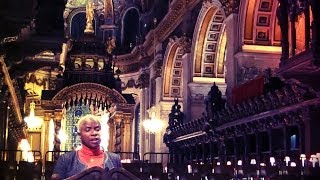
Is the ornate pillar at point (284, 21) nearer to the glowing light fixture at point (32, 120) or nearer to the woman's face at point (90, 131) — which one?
the woman's face at point (90, 131)

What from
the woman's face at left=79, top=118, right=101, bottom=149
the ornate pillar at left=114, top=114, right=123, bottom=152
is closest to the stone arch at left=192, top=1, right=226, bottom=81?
the ornate pillar at left=114, top=114, right=123, bottom=152

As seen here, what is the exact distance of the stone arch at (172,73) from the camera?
29.8m

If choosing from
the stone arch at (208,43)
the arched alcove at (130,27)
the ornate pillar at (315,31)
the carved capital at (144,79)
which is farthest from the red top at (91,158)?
the arched alcove at (130,27)

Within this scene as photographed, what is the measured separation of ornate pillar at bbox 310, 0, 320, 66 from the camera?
11.2 m

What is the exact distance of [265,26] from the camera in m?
18.8

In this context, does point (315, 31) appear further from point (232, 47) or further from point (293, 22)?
point (232, 47)

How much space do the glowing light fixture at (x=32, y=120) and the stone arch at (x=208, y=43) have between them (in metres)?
11.3

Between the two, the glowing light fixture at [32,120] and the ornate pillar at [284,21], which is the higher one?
the ornate pillar at [284,21]

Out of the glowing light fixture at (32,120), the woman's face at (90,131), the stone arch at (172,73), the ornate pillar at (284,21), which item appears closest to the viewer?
the woman's face at (90,131)

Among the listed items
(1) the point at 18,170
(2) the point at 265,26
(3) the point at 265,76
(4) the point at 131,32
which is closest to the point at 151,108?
(4) the point at 131,32

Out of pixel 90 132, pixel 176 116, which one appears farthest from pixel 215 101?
pixel 90 132

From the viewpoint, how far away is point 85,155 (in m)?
A: 4.86

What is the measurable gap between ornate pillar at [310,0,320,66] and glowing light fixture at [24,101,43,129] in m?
22.8

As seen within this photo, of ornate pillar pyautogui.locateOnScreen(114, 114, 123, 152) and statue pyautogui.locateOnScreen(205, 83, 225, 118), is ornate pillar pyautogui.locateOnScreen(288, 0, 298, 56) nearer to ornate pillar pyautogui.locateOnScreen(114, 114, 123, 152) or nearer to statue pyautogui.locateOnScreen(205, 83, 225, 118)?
statue pyautogui.locateOnScreen(205, 83, 225, 118)
